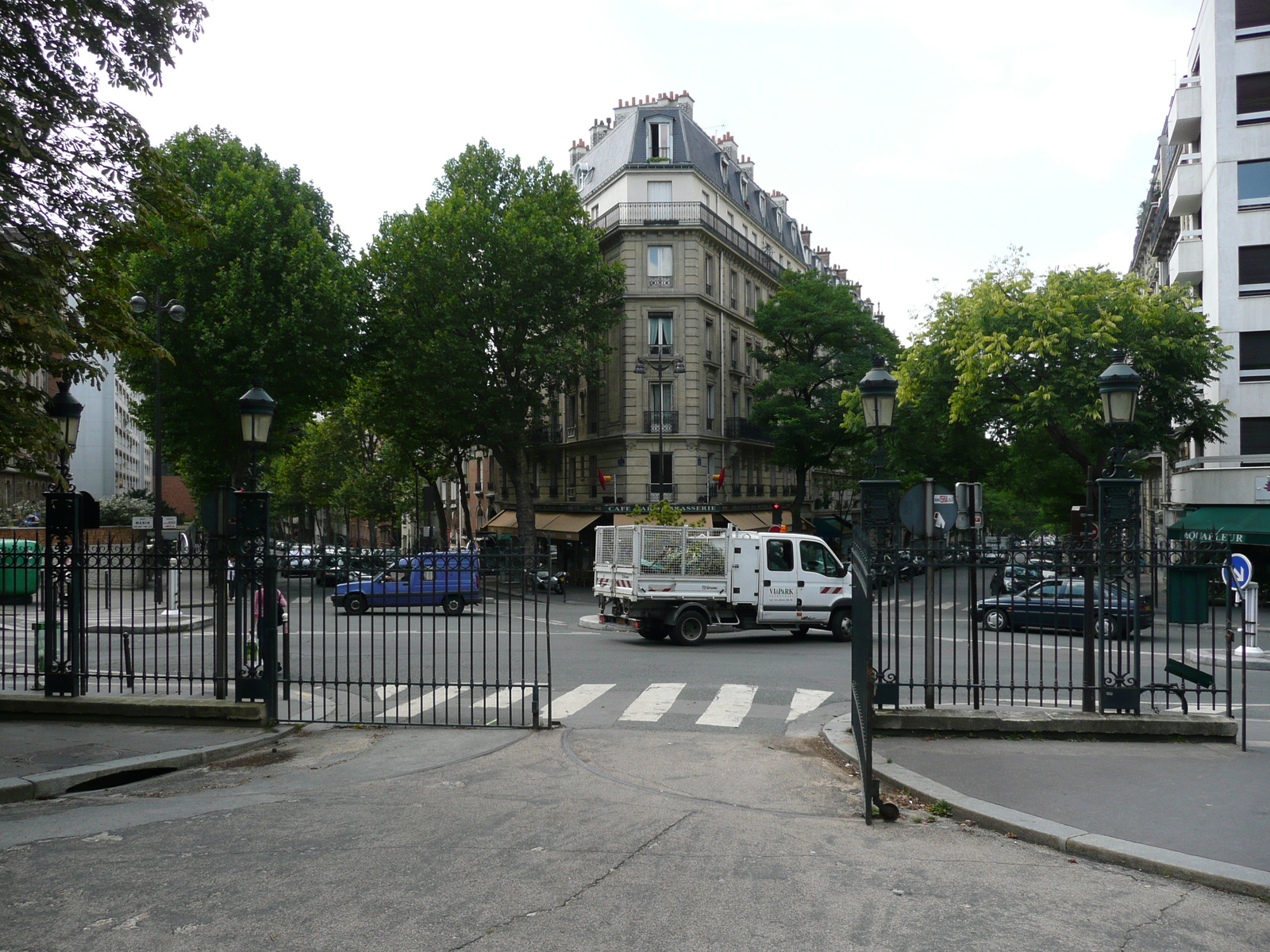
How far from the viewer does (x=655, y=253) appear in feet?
139

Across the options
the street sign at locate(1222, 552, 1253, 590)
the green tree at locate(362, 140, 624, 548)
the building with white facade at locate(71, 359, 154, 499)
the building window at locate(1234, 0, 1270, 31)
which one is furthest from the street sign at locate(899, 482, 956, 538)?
the building with white facade at locate(71, 359, 154, 499)

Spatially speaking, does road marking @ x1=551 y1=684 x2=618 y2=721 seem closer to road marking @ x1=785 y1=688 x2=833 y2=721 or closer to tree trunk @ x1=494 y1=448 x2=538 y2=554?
road marking @ x1=785 y1=688 x2=833 y2=721

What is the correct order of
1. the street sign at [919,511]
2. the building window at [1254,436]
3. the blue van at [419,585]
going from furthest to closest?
the building window at [1254,436] → the blue van at [419,585] → the street sign at [919,511]

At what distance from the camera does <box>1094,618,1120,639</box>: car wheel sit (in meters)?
9.74

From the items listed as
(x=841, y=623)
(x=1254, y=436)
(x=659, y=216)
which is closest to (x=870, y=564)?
(x=841, y=623)

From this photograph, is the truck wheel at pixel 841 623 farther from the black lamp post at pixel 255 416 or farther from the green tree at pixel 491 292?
the green tree at pixel 491 292

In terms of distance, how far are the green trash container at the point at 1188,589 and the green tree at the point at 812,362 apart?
31694 mm

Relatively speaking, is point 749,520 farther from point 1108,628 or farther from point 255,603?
point 255,603

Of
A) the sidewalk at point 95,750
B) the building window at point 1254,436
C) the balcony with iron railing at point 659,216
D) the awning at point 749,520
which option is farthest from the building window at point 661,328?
the sidewalk at point 95,750

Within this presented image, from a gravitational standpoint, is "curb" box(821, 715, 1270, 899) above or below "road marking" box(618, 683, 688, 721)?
above

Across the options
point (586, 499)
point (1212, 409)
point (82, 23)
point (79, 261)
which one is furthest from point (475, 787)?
point (586, 499)

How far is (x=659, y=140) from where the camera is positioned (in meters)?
43.2

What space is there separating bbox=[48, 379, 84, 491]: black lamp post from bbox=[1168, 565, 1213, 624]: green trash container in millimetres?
12253

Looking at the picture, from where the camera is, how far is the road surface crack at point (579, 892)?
487cm
